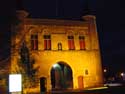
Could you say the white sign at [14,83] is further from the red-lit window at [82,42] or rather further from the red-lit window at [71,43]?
the red-lit window at [82,42]

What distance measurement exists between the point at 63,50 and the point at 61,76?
14.6ft

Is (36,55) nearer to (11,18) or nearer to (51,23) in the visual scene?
(51,23)

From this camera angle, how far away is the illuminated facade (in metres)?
34.7

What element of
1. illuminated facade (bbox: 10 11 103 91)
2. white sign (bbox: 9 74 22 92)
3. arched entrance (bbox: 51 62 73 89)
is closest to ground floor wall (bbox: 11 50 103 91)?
illuminated facade (bbox: 10 11 103 91)

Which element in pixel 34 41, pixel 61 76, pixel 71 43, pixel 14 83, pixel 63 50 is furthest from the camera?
pixel 61 76

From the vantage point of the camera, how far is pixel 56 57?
3553 centimetres

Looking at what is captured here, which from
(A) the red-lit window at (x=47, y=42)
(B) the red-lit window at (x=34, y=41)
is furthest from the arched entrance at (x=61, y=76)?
(B) the red-lit window at (x=34, y=41)

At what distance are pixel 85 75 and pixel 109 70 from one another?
133 ft

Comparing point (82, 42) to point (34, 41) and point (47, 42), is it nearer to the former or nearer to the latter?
point (47, 42)

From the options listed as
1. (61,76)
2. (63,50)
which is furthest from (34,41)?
(61,76)

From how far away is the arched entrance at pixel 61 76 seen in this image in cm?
3691

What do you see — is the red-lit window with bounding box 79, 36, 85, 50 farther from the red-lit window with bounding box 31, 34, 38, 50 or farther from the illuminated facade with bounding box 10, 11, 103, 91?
the red-lit window with bounding box 31, 34, 38, 50

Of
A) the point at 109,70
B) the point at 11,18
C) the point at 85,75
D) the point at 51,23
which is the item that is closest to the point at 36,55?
the point at 51,23

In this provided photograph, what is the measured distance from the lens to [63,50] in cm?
3603
